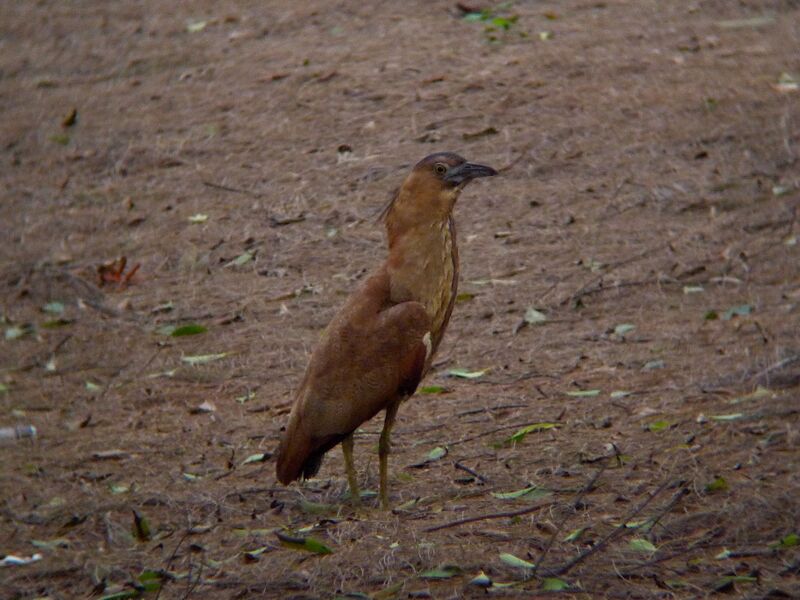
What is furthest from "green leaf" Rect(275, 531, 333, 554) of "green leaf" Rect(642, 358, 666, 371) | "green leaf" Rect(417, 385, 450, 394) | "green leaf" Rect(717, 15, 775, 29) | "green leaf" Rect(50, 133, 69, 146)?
"green leaf" Rect(717, 15, 775, 29)

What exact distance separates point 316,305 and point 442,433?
216cm

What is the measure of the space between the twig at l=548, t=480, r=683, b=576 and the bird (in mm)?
1077

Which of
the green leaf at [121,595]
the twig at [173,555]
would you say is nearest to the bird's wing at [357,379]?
the twig at [173,555]

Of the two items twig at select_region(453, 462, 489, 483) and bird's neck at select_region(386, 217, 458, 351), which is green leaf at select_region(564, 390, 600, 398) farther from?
bird's neck at select_region(386, 217, 458, 351)

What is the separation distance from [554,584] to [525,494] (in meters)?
1.02

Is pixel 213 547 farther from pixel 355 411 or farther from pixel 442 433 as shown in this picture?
pixel 442 433

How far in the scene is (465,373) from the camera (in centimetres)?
761

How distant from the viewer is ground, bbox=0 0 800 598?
17.9 feet


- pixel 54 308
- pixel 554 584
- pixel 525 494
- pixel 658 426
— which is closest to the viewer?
pixel 554 584

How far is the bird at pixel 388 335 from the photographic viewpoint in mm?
5746

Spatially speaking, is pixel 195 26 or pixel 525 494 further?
pixel 195 26

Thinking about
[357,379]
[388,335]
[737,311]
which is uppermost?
[388,335]

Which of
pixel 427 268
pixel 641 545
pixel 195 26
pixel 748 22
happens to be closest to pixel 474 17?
pixel 748 22

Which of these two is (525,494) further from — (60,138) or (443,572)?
(60,138)
